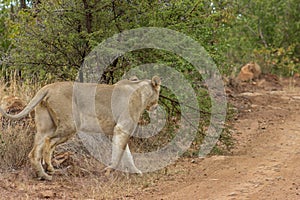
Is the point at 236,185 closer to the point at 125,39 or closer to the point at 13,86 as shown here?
the point at 125,39

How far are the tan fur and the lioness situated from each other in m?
11.1

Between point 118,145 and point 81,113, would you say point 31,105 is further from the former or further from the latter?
point 118,145

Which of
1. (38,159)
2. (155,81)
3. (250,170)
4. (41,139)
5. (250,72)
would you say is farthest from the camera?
(250,72)

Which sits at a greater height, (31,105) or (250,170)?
(31,105)

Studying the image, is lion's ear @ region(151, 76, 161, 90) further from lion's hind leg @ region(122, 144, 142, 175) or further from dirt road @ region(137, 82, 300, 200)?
dirt road @ region(137, 82, 300, 200)

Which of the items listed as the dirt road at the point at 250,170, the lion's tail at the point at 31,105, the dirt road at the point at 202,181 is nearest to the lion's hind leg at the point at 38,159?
the dirt road at the point at 202,181

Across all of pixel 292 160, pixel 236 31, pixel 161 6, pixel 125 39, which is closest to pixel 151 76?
pixel 125 39

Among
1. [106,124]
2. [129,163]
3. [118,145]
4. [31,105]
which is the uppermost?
[31,105]

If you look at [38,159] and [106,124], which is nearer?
[38,159]

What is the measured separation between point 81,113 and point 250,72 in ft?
39.7

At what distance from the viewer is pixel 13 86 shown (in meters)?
9.76

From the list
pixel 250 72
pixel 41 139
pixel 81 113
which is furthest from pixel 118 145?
pixel 250 72

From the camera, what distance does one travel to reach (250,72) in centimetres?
1864

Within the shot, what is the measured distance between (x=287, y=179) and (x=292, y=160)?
117 cm
